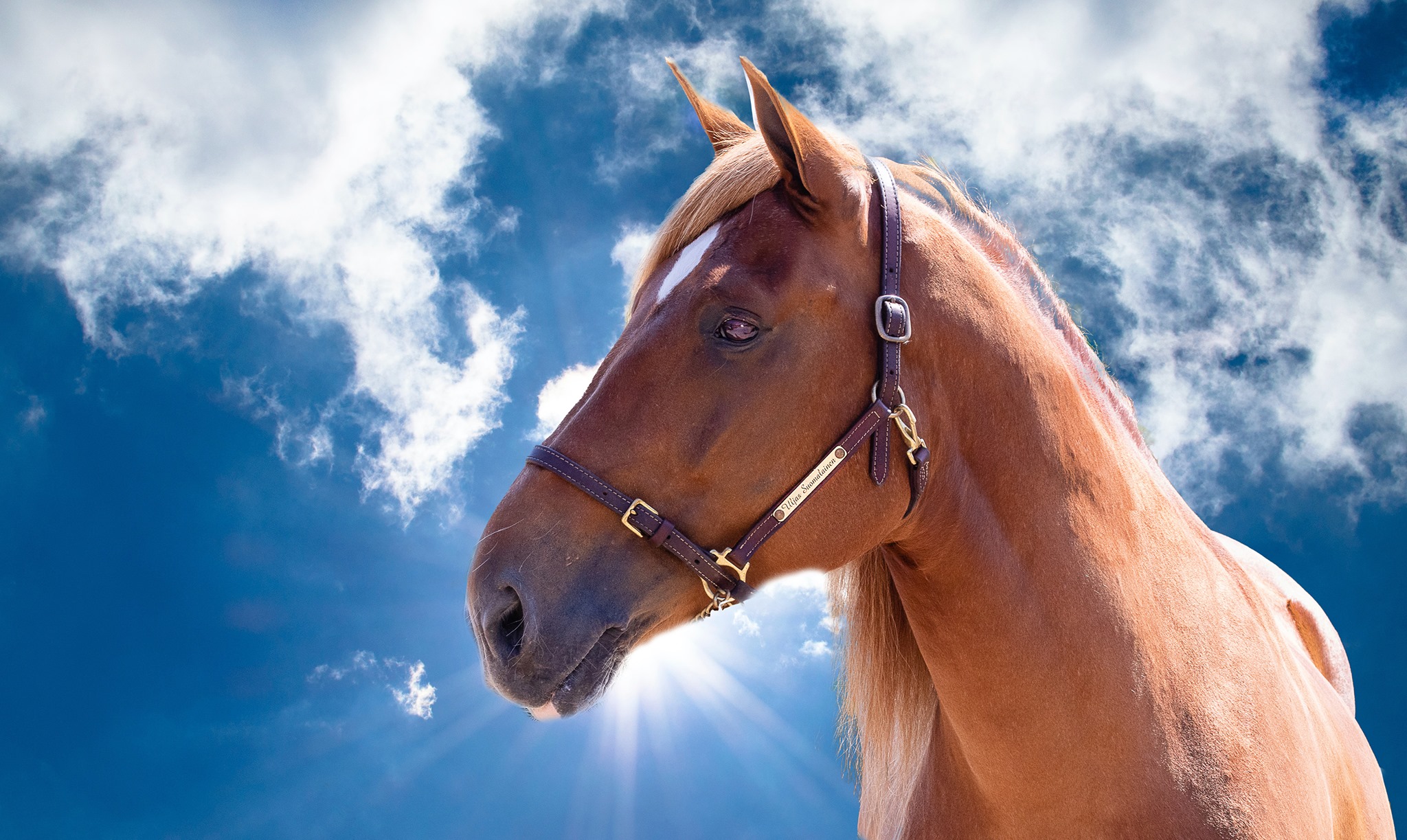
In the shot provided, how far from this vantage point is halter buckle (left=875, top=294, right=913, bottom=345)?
2414 millimetres

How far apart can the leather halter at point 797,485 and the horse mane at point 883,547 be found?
56 centimetres

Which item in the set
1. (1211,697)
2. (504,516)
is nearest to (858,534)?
(504,516)

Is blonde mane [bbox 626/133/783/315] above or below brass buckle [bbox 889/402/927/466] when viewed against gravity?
above

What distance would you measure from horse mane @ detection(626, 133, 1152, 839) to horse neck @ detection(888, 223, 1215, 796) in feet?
1.14

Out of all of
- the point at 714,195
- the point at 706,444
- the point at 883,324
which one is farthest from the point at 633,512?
the point at 714,195

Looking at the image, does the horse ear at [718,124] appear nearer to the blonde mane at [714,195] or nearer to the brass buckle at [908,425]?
the blonde mane at [714,195]

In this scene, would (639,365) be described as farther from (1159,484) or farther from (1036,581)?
(1159,484)

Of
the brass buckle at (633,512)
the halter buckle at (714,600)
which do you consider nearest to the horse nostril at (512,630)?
the brass buckle at (633,512)

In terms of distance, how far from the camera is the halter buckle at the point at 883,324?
2.41m

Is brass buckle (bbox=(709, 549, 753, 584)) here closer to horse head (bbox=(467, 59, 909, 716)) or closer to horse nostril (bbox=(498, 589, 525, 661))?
horse head (bbox=(467, 59, 909, 716))

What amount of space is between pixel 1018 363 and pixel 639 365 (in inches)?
51.5

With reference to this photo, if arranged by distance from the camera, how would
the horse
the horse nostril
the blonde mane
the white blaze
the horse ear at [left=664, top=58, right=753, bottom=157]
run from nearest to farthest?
the horse nostril, the horse, the white blaze, the blonde mane, the horse ear at [left=664, top=58, right=753, bottom=157]

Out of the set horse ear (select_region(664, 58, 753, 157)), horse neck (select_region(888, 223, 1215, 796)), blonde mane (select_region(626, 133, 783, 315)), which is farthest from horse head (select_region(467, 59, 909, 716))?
horse ear (select_region(664, 58, 753, 157))

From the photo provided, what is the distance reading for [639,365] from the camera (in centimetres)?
238
